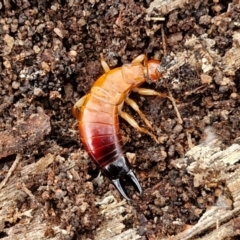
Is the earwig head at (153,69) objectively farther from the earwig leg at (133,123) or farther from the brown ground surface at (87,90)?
the earwig leg at (133,123)

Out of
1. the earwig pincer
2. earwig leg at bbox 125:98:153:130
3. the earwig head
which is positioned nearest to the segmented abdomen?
the earwig pincer

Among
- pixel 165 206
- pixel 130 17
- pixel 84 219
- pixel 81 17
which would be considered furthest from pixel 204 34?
pixel 84 219

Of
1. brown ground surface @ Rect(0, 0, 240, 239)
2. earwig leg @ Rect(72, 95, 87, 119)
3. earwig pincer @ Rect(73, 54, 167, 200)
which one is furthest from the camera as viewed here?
earwig leg @ Rect(72, 95, 87, 119)

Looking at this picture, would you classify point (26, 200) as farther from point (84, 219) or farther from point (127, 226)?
point (127, 226)

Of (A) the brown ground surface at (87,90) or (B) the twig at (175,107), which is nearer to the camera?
(A) the brown ground surface at (87,90)

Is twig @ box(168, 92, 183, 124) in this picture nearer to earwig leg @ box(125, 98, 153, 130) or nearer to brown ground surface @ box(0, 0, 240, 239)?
brown ground surface @ box(0, 0, 240, 239)

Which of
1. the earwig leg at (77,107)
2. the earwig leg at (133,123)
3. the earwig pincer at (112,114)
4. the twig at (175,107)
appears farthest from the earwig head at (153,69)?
the earwig leg at (77,107)

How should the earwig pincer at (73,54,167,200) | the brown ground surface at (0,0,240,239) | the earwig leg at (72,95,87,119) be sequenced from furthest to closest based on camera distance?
the earwig leg at (72,95,87,119)
the earwig pincer at (73,54,167,200)
the brown ground surface at (0,0,240,239)

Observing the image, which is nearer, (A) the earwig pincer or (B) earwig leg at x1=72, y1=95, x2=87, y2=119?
(A) the earwig pincer

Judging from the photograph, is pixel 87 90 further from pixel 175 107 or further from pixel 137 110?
pixel 175 107
